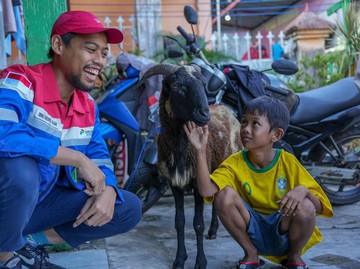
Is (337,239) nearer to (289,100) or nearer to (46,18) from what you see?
(289,100)

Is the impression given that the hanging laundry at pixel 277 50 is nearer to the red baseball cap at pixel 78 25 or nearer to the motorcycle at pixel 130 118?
the motorcycle at pixel 130 118

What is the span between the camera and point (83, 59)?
8.99 ft

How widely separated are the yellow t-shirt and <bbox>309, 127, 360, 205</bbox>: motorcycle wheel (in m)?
1.94

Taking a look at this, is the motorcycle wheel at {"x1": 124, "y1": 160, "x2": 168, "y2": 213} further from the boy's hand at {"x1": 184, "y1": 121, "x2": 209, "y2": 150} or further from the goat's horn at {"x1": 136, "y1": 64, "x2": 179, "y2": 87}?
the boy's hand at {"x1": 184, "y1": 121, "x2": 209, "y2": 150}

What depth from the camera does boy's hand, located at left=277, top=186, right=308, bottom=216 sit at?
3.05 metres

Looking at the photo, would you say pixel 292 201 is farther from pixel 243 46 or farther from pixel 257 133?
pixel 243 46

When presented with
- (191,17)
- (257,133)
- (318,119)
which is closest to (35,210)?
(257,133)

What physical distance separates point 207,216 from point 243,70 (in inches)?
57.8

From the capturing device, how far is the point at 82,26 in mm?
2666

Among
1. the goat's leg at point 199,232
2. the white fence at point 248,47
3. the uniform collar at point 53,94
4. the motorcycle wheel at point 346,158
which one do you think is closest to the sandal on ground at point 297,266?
the goat's leg at point 199,232

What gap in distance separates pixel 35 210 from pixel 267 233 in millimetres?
1395

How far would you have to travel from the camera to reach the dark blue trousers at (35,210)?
2.41 meters

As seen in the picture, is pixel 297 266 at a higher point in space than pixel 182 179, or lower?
lower

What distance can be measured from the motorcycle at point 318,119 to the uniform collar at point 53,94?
75.5 inches
